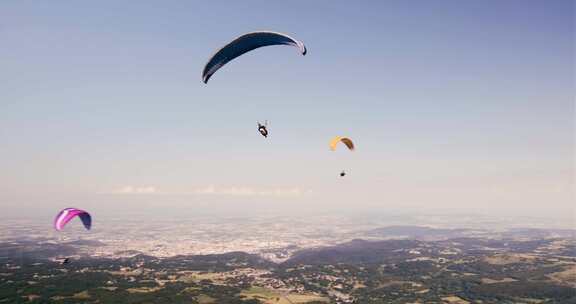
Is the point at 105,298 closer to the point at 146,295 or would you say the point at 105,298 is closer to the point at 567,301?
the point at 146,295

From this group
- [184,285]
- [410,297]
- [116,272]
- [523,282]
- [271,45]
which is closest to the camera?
[271,45]

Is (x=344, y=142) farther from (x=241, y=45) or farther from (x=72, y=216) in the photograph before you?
(x=72, y=216)

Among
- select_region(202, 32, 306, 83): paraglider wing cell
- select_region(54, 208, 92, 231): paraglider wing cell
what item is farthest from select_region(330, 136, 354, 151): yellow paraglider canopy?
select_region(54, 208, 92, 231): paraglider wing cell

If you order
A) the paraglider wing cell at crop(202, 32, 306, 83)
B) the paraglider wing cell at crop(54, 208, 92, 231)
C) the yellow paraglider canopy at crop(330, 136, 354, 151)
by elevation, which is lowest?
the paraglider wing cell at crop(54, 208, 92, 231)

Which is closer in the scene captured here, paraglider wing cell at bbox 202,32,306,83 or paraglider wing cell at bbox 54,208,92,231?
paraglider wing cell at bbox 202,32,306,83

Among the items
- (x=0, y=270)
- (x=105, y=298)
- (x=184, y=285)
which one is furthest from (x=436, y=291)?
(x=0, y=270)

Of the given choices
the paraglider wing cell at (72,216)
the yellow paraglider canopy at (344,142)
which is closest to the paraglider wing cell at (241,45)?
the yellow paraglider canopy at (344,142)

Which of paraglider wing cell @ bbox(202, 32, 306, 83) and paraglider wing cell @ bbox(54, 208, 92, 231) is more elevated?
paraglider wing cell @ bbox(202, 32, 306, 83)

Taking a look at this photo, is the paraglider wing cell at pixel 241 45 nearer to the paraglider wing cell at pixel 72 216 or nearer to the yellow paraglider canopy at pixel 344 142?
the yellow paraglider canopy at pixel 344 142

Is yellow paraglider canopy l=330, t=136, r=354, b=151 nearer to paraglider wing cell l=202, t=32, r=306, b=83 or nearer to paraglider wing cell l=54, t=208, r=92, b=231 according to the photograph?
paraglider wing cell l=202, t=32, r=306, b=83
